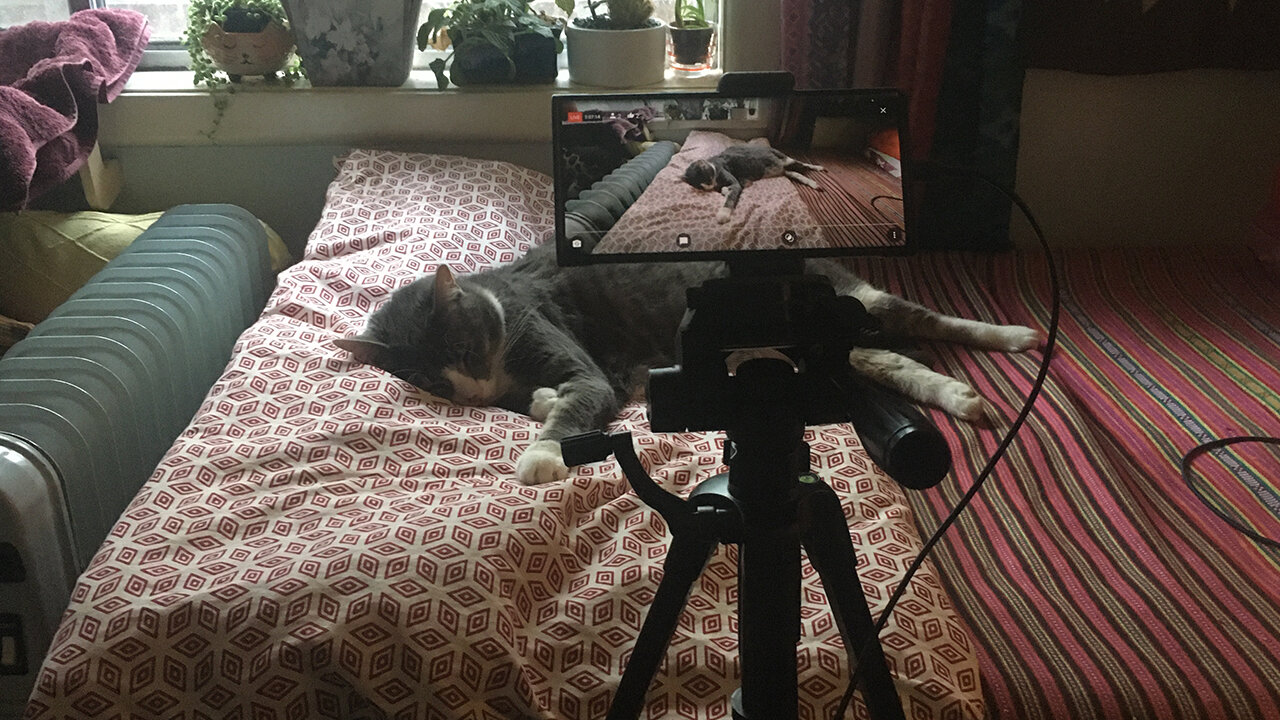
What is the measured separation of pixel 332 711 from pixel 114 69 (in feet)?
5.11

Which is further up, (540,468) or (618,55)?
(618,55)

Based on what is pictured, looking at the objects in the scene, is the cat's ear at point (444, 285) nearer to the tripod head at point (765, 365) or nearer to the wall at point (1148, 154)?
the tripod head at point (765, 365)

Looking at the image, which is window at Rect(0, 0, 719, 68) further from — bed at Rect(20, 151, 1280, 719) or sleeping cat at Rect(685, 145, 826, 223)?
sleeping cat at Rect(685, 145, 826, 223)

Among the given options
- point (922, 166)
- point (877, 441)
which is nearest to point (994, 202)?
point (922, 166)

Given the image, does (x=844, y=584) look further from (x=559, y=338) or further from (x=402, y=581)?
(x=559, y=338)

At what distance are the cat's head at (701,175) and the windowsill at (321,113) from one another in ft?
4.02

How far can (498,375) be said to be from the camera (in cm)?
148

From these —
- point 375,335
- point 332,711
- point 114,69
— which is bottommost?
point 332,711

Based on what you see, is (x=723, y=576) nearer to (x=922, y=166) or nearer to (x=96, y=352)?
(x=922, y=166)

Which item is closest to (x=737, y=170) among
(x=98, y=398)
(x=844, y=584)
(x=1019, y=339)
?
(x=844, y=584)

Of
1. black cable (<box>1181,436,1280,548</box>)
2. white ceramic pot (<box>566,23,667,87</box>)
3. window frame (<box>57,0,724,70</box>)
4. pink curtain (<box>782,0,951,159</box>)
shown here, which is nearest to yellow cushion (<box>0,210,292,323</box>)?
window frame (<box>57,0,724,70</box>)

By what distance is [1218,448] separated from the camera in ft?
4.49

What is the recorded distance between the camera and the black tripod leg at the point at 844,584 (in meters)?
0.69

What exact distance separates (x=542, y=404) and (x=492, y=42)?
903 mm
